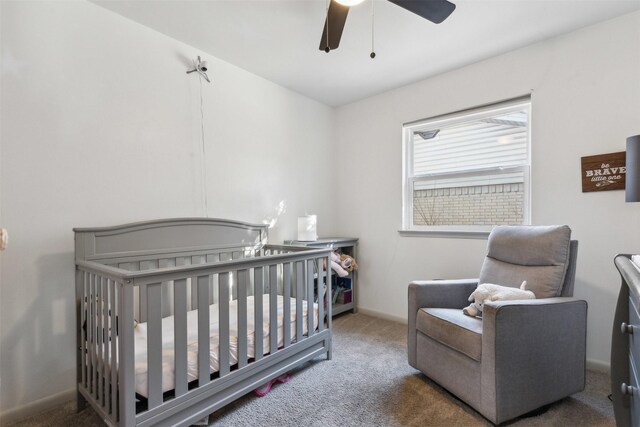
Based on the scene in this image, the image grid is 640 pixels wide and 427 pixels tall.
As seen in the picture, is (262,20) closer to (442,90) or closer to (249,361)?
(442,90)

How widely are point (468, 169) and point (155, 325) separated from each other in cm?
257

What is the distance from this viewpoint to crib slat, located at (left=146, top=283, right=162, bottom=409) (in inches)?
49.9

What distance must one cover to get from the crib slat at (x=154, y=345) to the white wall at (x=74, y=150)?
31.7 inches

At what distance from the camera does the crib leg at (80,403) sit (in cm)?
163

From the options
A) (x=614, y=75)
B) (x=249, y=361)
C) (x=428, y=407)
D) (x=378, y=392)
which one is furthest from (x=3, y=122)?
(x=614, y=75)

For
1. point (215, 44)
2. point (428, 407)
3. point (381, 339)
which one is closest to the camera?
point (428, 407)

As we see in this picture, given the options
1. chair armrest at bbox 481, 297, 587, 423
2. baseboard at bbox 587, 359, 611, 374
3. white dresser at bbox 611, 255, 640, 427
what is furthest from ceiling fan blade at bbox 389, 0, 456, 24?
baseboard at bbox 587, 359, 611, 374

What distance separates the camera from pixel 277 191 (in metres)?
2.91

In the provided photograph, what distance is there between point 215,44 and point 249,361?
2157 mm

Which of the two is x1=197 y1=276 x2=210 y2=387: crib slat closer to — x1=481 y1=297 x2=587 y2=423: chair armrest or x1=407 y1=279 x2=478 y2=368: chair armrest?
x1=407 y1=279 x2=478 y2=368: chair armrest

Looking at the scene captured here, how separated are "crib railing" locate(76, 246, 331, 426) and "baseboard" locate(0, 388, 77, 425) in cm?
15

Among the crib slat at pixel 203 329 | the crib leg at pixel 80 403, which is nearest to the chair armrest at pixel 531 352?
the crib slat at pixel 203 329

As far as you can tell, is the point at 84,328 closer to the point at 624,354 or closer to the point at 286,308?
the point at 286,308

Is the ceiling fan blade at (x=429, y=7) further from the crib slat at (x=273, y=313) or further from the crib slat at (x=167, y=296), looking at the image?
the crib slat at (x=167, y=296)
